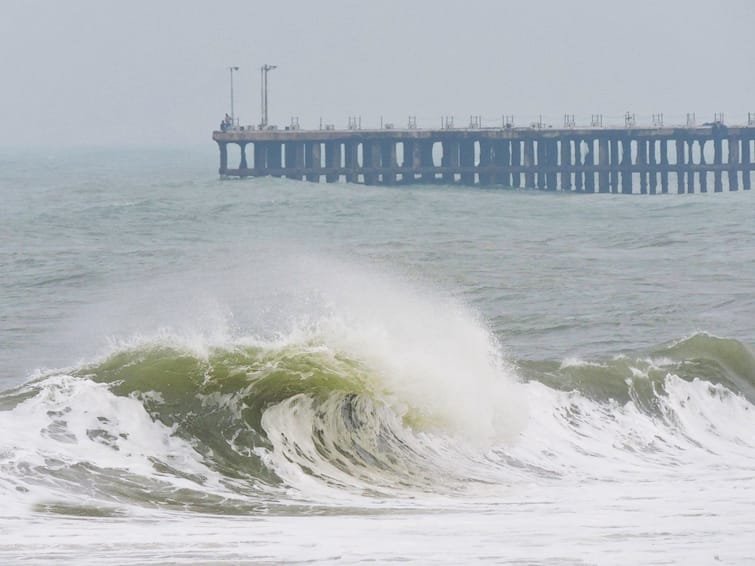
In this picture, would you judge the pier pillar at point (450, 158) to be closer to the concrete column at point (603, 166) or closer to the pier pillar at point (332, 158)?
the pier pillar at point (332, 158)

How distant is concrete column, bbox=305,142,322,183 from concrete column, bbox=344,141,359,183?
4.65 feet

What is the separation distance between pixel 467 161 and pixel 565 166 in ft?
16.1

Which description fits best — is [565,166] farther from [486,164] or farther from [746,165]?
[746,165]

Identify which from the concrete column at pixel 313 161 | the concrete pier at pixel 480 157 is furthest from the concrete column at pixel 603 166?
the concrete column at pixel 313 161

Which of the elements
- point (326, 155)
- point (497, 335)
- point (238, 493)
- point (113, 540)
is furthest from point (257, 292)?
point (326, 155)

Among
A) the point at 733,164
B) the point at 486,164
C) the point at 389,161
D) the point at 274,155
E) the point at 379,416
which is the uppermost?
the point at 274,155

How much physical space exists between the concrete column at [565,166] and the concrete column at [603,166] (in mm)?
1467

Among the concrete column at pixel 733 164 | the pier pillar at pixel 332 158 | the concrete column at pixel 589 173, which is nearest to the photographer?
the concrete column at pixel 589 173

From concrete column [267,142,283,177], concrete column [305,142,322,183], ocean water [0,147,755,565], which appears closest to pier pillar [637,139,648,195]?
concrete column [305,142,322,183]

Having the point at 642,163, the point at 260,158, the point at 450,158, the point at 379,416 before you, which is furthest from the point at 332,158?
the point at 379,416

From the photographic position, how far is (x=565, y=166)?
76125mm

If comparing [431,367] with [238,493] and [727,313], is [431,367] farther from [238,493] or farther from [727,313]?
[727,313]

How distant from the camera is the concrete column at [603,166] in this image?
7581 centimetres

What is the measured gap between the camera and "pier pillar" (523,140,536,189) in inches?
2995
